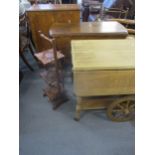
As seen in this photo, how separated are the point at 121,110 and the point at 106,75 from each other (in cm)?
47

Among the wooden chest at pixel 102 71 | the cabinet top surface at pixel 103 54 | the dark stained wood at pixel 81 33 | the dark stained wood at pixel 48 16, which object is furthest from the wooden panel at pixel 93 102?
the dark stained wood at pixel 48 16

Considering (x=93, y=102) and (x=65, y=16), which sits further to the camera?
(x=65, y=16)

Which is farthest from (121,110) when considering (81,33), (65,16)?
(65,16)

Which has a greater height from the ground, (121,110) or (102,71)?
(102,71)

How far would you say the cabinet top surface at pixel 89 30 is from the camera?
204cm

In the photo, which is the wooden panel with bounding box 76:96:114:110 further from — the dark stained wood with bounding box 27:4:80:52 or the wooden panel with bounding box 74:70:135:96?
the dark stained wood with bounding box 27:4:80:52

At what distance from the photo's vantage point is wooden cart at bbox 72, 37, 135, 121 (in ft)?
5.25

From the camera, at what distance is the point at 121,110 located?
191cm

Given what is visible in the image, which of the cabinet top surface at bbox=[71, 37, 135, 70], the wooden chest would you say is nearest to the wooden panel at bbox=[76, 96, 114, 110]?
the wooden chest

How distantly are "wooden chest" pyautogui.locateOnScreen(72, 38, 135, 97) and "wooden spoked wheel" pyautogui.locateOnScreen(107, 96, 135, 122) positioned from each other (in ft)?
0.61

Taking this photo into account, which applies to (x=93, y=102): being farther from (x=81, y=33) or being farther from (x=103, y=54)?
(x=81, y=33)

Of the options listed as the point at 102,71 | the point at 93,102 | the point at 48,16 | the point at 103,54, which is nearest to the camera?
A: the point at 102,71
